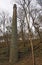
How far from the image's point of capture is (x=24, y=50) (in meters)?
28.4

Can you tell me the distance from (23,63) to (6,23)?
15.8m

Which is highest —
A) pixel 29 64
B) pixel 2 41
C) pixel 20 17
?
pixel 20 17

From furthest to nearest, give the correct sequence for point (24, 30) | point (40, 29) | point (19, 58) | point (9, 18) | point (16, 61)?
point (9, 18)
point (24, 30)
point (40, 29)
point (19, 58)
point (16, 61)

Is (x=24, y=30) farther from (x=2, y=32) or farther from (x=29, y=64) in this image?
(x=29, y=64)

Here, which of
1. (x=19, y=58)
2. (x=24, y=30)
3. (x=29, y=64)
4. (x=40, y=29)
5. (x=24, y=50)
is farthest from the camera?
(x=24, y=30)

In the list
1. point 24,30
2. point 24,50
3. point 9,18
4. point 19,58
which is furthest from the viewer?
point 9,18

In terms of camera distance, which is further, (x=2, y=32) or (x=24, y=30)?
(x=2, y=32)

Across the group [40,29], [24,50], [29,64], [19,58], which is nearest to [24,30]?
[40,29]

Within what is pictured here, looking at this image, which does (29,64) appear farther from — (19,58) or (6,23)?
(6,23)

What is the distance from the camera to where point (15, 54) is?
23812mm

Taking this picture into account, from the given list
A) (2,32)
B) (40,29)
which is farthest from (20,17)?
(2,32)

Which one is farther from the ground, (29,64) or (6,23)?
(6,23)

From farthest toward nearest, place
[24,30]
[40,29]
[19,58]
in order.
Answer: [24,30] → [40,29] → [19,58]

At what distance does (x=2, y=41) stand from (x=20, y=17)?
11.5 metres
